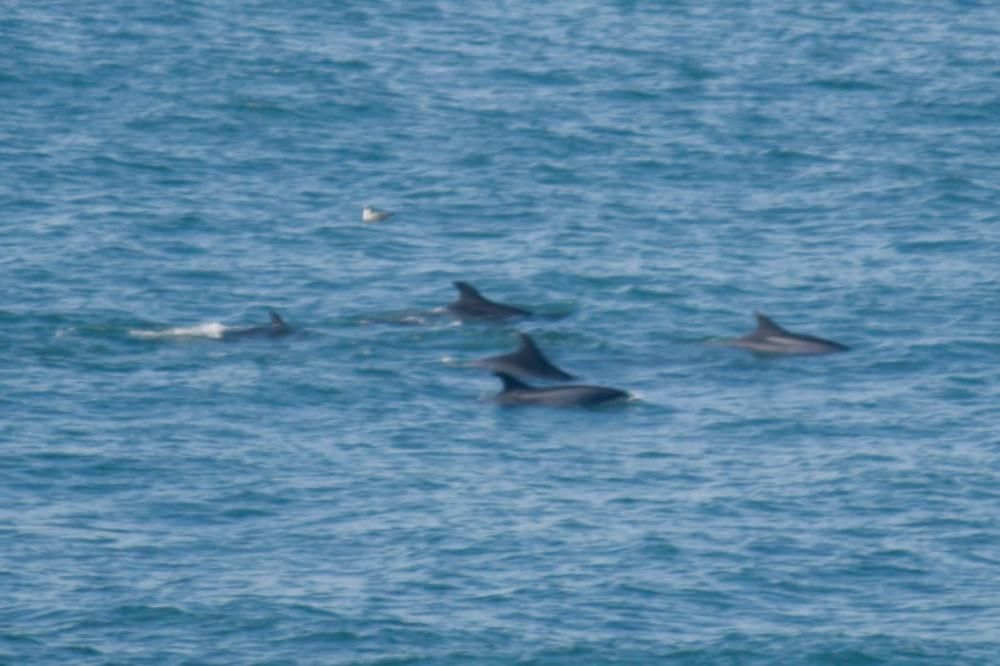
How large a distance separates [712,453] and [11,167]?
23014 mm

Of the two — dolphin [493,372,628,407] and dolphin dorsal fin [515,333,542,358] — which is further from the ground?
dolphin dorsal fin [515,333,542,358]

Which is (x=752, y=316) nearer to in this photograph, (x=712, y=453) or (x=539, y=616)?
(x=712, y=453)

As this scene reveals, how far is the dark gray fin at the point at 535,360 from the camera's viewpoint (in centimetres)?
3831

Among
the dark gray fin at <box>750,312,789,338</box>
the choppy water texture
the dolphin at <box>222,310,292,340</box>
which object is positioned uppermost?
the dark gray fin at <box>750,312,789,338</box>

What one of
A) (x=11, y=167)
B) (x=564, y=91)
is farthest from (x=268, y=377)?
(x=564, y=91)

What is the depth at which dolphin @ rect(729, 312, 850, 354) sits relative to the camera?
131ft

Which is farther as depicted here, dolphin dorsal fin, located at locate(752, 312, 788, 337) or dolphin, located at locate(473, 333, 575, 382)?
dolphin dorsal fin, located at locate(752, 312, 788, 337)

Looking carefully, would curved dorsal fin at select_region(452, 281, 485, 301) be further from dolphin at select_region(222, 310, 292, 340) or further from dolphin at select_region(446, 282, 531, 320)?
dolphin at select_region(222, 310, 292, 340)

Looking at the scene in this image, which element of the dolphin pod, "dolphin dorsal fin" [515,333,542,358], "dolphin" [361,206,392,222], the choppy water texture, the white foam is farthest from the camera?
"dolphin" [361,206,392,222]

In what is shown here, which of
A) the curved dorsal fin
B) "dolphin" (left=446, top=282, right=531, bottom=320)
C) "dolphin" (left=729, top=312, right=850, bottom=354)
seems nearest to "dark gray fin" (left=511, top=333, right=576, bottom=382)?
the curved dorsal fin

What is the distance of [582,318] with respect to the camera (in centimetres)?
4253

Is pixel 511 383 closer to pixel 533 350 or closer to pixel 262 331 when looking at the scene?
pixel 533 350

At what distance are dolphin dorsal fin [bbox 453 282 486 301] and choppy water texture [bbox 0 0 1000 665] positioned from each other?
26.8 inches

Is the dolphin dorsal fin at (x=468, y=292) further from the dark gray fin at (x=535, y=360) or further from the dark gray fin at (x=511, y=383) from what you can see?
the dark gray fin at (x=511, y=383)
